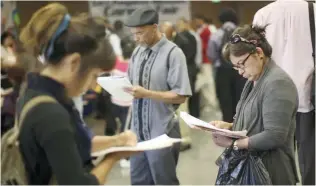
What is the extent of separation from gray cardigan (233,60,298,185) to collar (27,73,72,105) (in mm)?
837

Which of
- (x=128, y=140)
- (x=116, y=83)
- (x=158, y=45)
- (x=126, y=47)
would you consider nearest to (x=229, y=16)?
(x=158, y=45)

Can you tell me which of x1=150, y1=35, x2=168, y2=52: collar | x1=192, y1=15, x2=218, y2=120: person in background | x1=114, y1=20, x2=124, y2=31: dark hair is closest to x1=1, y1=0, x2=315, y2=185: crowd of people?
x1=150, y1=35, x2=168, y2=52: collar

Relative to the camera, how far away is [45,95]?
1295mm

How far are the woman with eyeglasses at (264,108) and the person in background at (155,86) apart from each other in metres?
0.66

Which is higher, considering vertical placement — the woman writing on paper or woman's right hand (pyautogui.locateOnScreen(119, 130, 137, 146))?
the woman writing on paper

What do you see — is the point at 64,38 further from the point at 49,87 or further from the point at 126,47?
the point at 126,47

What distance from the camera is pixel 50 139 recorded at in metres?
1.24

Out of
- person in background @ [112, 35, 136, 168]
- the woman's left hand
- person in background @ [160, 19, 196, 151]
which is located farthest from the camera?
person in background @ [112, 35, 136, 168]

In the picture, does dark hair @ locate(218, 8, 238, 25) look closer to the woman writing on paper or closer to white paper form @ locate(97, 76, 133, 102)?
white paper form @ locate(97, 76, 133, 102)

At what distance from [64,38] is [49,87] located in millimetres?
135

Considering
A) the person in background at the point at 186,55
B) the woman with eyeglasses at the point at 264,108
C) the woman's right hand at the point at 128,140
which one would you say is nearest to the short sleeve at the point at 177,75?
the person in background at the point at 186,55

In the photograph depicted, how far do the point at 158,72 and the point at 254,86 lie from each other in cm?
78

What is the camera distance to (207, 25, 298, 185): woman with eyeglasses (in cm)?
185

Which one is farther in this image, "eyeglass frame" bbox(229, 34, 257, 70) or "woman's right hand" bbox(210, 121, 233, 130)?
"woman's right hand" bbox(210, 121, 233, 130)
